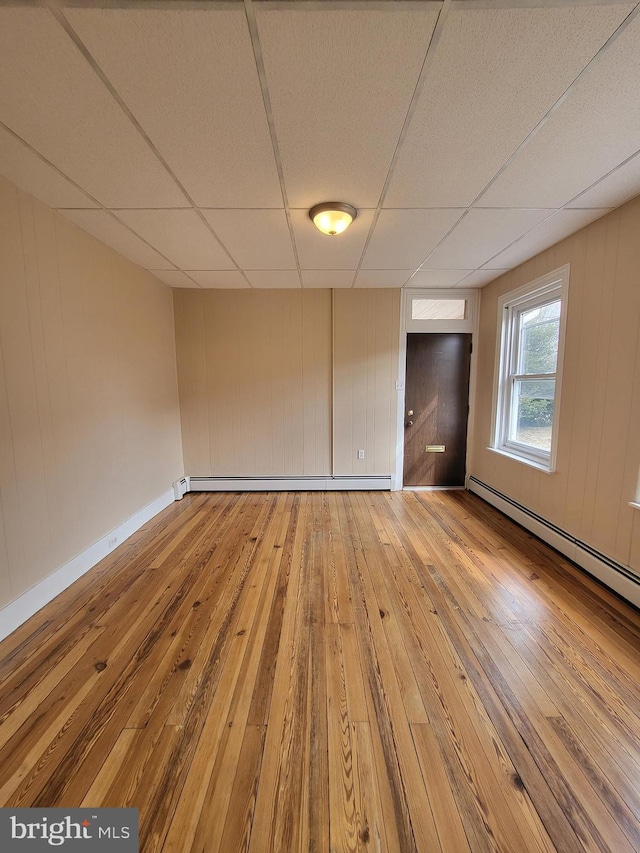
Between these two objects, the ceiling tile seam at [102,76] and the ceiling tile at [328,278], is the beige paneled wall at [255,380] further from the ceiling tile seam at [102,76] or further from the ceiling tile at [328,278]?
the ceiling tile seam at [102,76]

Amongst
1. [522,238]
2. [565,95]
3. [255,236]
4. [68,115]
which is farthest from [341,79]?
[522,238]

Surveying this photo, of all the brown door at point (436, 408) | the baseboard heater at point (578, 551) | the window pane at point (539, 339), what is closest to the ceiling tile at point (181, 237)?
the brown door at point (436, 408)

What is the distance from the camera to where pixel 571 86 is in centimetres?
122

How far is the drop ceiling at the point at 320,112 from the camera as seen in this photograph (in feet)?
3.35

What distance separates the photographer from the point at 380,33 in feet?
3.44

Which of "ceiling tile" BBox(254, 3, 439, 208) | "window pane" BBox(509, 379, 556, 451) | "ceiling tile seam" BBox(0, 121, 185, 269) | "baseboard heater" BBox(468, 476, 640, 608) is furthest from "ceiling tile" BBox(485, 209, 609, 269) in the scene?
"ceiling tile seam" BBox(0, 121, 185, 269)

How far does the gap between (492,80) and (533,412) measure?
264 cm

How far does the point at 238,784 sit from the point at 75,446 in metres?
2.22

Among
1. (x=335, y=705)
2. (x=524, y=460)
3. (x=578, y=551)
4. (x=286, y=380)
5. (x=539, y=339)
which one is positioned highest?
(x=539, y=339)

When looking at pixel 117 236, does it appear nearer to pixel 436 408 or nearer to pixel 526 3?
pixel 526 3

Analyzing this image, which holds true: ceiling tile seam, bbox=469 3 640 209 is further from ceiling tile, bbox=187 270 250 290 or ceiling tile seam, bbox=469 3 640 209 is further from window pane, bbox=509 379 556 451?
ceiling tile, bbox=187 270 250 290

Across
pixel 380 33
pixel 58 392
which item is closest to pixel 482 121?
pixel 380 33

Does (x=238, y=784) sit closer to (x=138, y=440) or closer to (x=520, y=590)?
(x=520, y=590)

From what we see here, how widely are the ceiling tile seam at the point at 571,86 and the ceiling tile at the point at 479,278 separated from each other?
1680 mm
